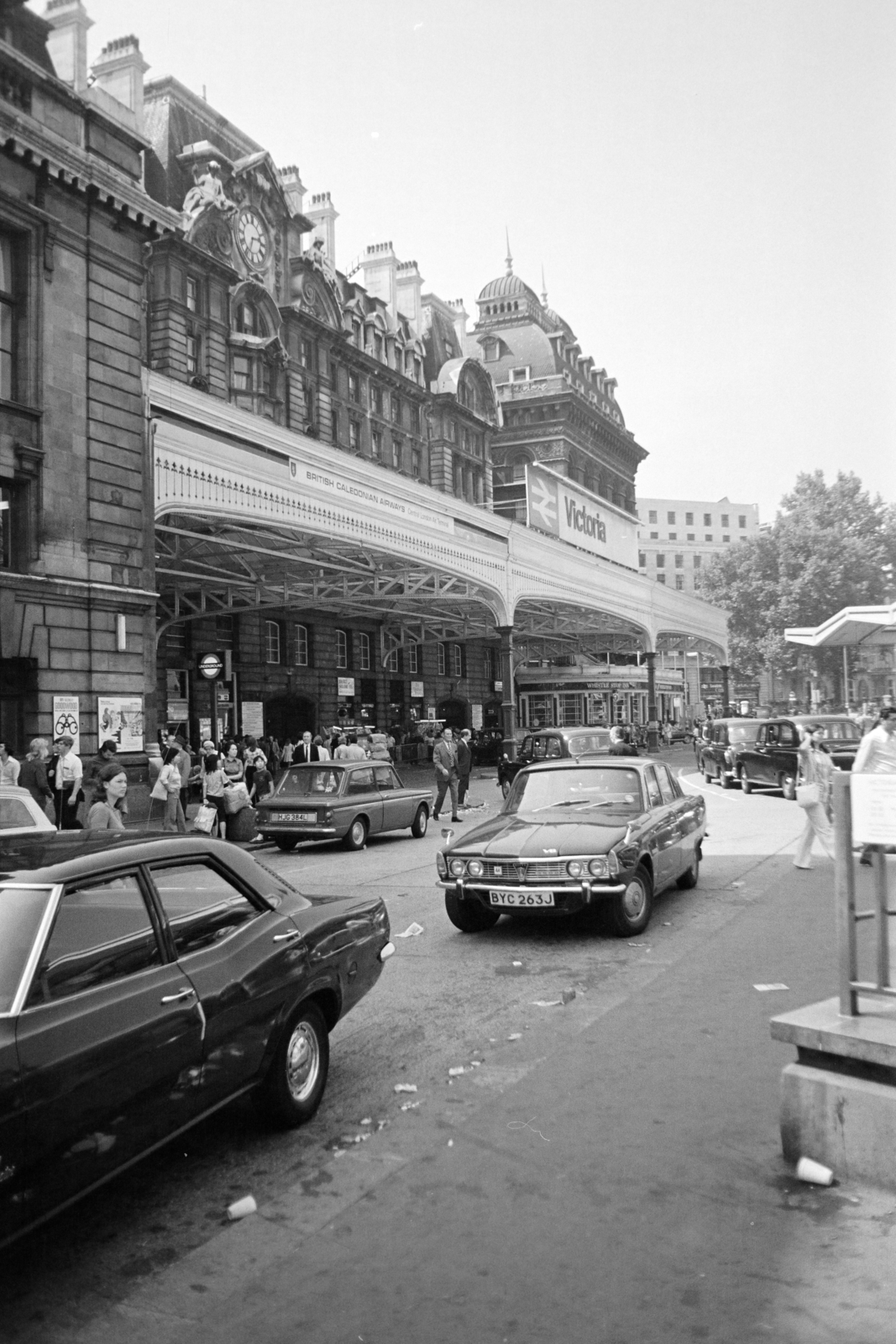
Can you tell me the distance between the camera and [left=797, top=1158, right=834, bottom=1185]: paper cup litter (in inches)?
153

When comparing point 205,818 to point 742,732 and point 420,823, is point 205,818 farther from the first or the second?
point 742,732

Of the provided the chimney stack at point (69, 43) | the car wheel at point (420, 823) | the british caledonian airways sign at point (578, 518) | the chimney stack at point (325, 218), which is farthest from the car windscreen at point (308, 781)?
the chimney stack at point (325, 218)

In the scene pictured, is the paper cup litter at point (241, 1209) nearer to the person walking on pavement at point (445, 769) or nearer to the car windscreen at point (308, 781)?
the car windscreen at point (308, 781)

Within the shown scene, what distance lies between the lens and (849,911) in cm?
402

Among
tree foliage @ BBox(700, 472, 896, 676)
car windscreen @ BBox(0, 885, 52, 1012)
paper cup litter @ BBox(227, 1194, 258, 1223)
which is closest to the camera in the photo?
car windscreen @ BBox(0, 885, 52, 1012)

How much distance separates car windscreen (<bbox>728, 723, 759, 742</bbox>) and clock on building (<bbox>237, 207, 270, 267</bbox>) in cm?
2307

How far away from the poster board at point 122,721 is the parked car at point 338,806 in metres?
3.96

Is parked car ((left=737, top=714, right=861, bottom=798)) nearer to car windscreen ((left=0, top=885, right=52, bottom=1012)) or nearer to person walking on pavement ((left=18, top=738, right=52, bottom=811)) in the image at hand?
person walking on pavement ((left=18, top=738, right=52, bottom=811))

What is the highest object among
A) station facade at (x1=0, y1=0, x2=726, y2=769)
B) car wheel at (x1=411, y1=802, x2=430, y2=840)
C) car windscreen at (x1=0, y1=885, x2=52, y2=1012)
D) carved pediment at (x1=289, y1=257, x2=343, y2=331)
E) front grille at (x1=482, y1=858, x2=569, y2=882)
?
carved pediment at (x1=289, y1=257, x2=343, y2=331)

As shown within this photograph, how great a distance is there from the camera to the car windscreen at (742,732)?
2572 centimetres

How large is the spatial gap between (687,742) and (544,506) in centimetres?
2411

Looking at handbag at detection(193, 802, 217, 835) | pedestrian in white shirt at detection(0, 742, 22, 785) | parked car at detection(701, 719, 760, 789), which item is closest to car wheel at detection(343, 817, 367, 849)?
handbag at detection(193, 802, 217, 835)

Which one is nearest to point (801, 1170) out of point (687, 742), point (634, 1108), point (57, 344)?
point (634, 1108)

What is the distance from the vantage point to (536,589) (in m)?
35.0
